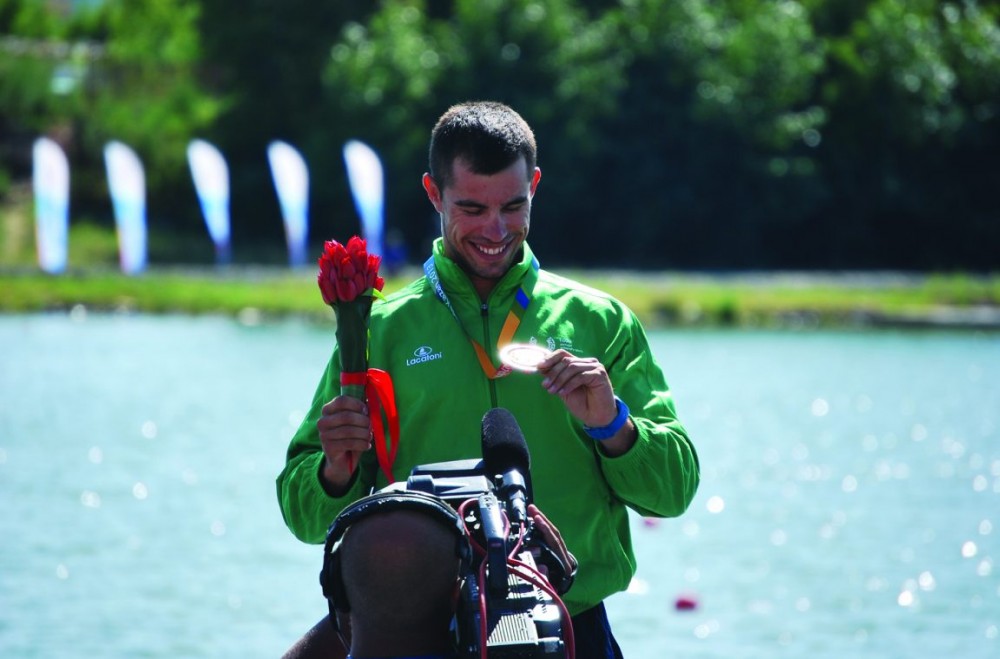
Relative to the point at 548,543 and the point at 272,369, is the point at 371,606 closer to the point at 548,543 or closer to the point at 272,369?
the point at 548,543

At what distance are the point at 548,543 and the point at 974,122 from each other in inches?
1798

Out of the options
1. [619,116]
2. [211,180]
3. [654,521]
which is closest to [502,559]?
[654,521]

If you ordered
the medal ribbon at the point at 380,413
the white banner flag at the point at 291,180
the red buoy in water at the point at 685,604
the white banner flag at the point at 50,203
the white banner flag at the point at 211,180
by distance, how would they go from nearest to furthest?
the medal ribbon at the point at 380,413, the red buoy in water at the point at 685,604, the white banner flag at the point at 50,203, the white banner flag at the point at 291,180, the white banner flag at the point at 211,180

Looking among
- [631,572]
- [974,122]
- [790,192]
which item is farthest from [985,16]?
[631,572]

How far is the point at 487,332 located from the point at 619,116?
41678 millimetres

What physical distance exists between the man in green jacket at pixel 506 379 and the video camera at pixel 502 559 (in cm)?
31

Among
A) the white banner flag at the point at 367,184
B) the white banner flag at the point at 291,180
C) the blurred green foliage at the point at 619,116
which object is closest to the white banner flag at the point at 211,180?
the white banner flag at the point at 291,180

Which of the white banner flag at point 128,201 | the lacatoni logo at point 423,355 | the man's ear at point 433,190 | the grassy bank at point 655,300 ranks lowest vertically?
the grassy bank at point 655,300

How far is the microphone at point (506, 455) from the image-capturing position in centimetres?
297

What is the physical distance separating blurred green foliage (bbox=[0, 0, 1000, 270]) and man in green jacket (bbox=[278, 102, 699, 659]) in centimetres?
3935

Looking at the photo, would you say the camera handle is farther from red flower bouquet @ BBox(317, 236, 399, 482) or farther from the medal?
red flower bouquet @ BBox(317, 236, 399, 482)

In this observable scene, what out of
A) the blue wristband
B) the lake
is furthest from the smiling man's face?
the lake

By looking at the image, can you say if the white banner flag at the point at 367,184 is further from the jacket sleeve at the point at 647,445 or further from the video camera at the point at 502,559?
the video camera at the point at 502,559

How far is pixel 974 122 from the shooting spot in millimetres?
46406
